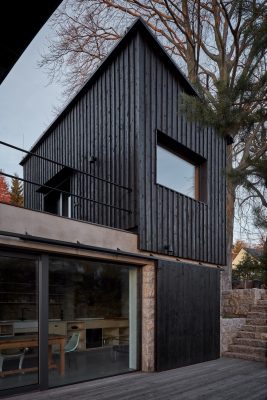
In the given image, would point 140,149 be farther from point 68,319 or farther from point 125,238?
point 68,319

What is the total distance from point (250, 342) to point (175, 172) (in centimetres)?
444

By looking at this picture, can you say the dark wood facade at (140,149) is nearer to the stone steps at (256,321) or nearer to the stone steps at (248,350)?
the stone steps at (256,321)

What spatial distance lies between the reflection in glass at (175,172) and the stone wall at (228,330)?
3.26 meters

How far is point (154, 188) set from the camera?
26.5 feet

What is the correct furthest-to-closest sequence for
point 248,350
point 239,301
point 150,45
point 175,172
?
point 239,301 < point 248,350 < point 175,172 < point 150,45

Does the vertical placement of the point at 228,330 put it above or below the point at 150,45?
below

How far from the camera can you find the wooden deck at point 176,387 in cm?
574

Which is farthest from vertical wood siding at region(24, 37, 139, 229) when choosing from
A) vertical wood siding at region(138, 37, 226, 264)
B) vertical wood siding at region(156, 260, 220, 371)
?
vertical wood siding at region(156, 260, 220, 371)

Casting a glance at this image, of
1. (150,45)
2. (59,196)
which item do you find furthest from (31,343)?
(59,196)

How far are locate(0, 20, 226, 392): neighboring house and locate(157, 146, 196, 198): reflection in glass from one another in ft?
0.11

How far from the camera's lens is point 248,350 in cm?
950

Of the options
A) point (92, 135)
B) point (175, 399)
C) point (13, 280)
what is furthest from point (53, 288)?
point (92, 135)

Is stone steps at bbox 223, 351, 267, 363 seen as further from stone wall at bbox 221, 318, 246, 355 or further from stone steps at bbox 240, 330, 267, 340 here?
stone steps at bbox 240, 330, 267, 340

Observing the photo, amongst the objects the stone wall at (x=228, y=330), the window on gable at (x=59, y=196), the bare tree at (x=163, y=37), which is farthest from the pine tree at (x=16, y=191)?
the stone wall at (x=228, y=330)
